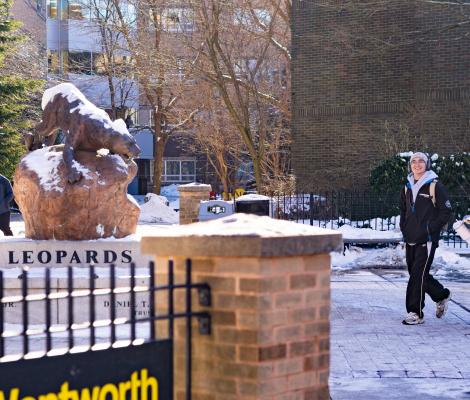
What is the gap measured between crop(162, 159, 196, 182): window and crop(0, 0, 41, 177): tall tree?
26419mm

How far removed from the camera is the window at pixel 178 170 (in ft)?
189

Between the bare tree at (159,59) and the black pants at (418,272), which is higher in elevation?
the bare tree at (159,59)

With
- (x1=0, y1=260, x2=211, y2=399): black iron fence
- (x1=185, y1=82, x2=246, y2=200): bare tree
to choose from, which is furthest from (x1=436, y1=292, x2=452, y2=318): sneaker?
(x1=185, y1=82, x2=246, y2=200): bare tree

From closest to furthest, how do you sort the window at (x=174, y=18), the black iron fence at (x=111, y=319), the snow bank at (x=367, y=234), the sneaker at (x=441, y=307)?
1. the black iron fence at (x=111, y=319)
2. the sneaker at (x=441, y=307)
3. the snow bank at (x=367, y=234)
4. the window at (x=174, y=18)

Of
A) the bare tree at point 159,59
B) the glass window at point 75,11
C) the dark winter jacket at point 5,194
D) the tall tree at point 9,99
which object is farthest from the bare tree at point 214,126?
the dark winter jacket at point 5,194

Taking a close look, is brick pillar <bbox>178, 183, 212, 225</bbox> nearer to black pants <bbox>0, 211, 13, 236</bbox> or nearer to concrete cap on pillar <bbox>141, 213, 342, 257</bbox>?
black pants <bbox>0, 211, 13, 236</bbox>

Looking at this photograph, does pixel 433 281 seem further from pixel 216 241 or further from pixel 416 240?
pixel 216 241

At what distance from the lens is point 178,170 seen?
190 feet

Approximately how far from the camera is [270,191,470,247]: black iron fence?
20.7 meters

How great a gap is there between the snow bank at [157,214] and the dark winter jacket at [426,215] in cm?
2104

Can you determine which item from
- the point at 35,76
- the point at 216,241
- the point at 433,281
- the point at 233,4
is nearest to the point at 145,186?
the point at 35,76

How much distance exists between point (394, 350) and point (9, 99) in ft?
82.4

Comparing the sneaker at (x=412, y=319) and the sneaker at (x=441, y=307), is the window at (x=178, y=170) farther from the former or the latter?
the sneaker at (x=412, y=319)

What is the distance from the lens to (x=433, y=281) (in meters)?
9.36
